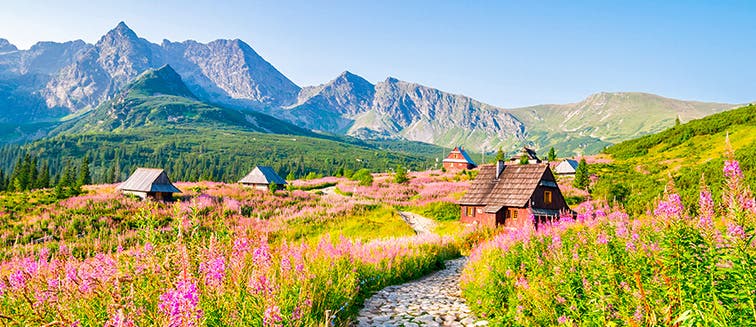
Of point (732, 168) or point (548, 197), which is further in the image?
point (548, 197)

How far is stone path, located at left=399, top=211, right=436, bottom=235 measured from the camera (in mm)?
29712

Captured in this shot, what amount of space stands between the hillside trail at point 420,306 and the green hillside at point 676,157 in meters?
16.6

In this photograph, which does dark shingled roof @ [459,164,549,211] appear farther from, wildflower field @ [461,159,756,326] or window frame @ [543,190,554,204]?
wildflower field @ [461,159,756,326]

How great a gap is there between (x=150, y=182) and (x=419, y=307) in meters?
29.7

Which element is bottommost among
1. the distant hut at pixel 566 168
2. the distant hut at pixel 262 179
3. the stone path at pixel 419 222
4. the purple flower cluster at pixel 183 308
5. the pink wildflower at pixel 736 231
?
the stone path at pixel 419 222

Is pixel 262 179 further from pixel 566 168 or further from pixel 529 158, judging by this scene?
pixel 529 158

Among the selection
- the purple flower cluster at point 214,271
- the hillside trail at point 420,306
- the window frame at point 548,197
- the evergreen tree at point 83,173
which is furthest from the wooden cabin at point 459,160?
the purple flower cluster at point 214,271

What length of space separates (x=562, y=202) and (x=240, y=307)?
3201 centimetres

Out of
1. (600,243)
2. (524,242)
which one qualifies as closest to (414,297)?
(524,242)

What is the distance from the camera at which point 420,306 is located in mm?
10102

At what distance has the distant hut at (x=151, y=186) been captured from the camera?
3231cm

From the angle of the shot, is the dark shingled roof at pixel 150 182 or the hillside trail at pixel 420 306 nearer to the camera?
the hillside trail at pixel 420 306

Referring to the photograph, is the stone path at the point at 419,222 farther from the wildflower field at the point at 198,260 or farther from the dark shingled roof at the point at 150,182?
the dark shingled roof at the point at 150,182

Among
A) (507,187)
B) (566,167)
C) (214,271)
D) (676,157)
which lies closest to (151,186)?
(507,187)
